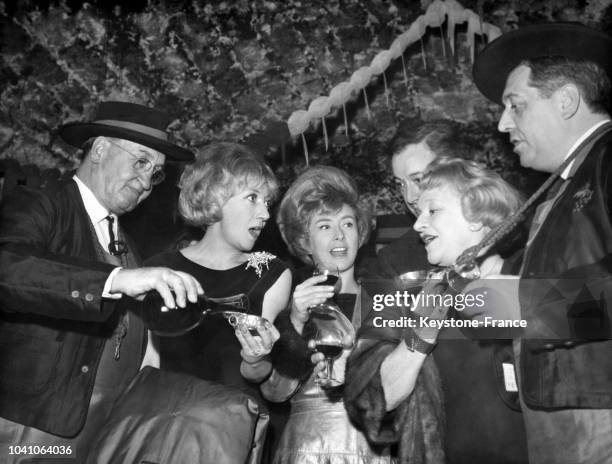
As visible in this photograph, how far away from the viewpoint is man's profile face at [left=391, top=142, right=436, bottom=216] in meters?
2.25

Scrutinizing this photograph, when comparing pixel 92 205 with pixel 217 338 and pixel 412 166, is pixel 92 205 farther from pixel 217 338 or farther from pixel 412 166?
pixel 412 166

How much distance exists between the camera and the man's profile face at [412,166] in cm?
225

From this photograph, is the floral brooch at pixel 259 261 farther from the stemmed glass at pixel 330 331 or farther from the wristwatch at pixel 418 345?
the wristwatch at pixel 418 345

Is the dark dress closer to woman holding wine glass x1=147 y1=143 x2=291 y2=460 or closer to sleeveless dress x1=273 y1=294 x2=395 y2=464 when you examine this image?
woman holding wine glass x1=147 y1=143 x2=291 y2=460

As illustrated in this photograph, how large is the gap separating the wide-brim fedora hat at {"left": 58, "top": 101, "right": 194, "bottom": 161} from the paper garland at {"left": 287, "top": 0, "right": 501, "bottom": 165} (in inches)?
20.5

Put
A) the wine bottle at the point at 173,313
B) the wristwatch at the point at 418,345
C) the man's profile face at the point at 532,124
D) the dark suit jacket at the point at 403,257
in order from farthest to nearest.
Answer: the dark suit jacket at the point at 403,257 < the man's profile face at the point at 532,124 < the wine bottle at the point at 173,313 < the wristwatch at the point at 418,345

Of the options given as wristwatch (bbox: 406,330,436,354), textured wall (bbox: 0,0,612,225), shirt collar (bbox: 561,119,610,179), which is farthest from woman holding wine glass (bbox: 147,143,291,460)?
shirt collar (bbox: 561,119,610,179)

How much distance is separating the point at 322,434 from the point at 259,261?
22.4 inches

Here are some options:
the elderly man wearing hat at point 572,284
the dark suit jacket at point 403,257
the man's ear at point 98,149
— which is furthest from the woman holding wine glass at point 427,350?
the man's ear at point 98,149

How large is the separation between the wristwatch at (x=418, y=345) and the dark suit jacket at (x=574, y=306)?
22cm

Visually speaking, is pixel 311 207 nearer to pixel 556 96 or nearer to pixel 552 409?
pixel 556 96

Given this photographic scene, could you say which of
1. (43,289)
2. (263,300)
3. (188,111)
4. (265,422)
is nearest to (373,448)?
(265,422)

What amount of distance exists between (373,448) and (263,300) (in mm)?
546

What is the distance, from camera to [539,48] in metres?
1.88
